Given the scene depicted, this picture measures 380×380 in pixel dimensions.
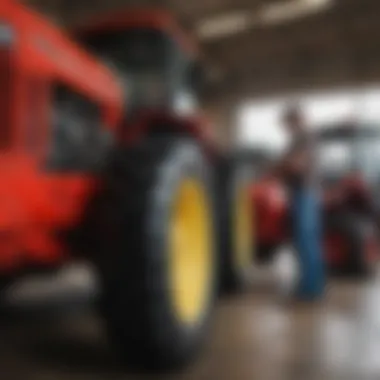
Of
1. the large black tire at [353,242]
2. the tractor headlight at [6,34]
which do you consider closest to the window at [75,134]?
the tractor headlight at [6,34]

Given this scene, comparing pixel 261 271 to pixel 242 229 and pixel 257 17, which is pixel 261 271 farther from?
pixel 257 17

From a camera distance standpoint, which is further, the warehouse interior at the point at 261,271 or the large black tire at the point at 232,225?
the large black tire at the point at 232,225

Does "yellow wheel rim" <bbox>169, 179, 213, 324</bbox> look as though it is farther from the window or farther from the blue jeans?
the blue jeans

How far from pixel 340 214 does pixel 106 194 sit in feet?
10.4

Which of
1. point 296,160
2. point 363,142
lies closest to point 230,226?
point 296,160

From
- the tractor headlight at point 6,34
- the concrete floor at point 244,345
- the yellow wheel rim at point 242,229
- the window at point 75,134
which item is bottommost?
the concrete floor at point 244,345

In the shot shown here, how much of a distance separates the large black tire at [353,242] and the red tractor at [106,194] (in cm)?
238

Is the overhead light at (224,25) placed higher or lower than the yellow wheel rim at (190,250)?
higher

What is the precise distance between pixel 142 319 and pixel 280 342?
0.81 meters

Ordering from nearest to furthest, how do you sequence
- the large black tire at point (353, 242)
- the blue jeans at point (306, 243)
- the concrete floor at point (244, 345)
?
the concrete floor at point (244, 345) → the blue jeans at point (306, 243) → the large black tire at point (353, 242)

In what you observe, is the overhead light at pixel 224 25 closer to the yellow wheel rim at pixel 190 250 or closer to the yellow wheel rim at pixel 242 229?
the yellow wheel rim at pixel 242 229

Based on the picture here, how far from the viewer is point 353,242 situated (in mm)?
5074

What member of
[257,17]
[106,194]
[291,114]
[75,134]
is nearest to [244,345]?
[106,194]

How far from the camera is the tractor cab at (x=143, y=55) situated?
10.4ft
